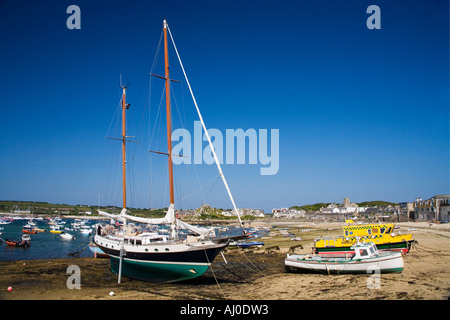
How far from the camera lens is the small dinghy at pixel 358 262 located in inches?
834

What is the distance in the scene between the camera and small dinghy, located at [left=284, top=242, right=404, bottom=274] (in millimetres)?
21172

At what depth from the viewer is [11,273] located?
27.8m

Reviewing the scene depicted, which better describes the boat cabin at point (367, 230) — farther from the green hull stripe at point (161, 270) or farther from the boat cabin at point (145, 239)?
the boat cabin at point (145, 239)

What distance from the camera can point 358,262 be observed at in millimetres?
21797

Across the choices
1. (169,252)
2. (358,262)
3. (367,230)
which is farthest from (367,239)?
(169,252)

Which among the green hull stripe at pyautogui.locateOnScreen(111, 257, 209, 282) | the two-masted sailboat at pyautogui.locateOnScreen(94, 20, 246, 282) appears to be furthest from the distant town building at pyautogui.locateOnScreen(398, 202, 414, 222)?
the green hull stripe at pyautogui.locateOnScreen(111, 257, 209, 282)

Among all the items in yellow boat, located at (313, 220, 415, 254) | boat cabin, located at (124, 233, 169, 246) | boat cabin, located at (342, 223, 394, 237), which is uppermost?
boat cabin, located at (124, 233, 169, 246)

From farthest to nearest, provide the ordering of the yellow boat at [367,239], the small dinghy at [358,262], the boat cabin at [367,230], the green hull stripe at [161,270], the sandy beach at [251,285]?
the boat cabin at [367,230] → the yellow boat at [367,239] → the small dinghy at [358,262] → the green hull stripe at [161,270] → the sandy beach at [251,285]

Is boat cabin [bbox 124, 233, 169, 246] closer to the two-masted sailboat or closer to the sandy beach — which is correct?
the two-masted sailboat

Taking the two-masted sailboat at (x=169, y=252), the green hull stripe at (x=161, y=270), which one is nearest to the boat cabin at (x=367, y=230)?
the two-masted sailboat at (x=169, y=252)

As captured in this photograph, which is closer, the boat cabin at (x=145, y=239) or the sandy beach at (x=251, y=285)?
the sandy beach at (x=251, y=285)
